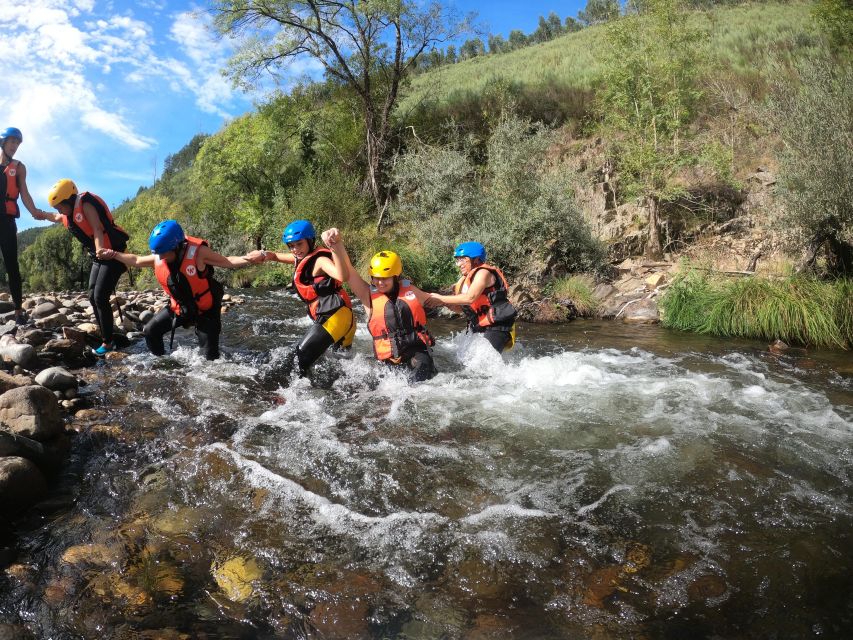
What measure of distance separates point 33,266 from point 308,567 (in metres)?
97.7

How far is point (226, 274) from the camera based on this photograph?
2488 cm

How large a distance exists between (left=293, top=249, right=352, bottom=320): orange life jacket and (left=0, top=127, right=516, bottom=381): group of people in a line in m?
0.01

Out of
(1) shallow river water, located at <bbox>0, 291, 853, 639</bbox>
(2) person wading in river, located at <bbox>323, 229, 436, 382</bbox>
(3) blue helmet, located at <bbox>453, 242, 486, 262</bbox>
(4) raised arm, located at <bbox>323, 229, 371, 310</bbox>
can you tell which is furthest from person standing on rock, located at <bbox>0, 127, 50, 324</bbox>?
(3) blue helmet, located at <bbox>453, 242, 486, 262</bbox>

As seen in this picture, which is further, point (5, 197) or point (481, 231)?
point (481, 231)

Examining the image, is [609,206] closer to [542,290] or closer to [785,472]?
[542,290]

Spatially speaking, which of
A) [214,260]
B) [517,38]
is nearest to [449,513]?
[214,260]

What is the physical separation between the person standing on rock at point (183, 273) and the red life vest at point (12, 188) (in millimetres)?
2010

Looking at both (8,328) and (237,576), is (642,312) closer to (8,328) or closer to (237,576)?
(237,576)

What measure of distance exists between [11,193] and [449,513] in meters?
8.38

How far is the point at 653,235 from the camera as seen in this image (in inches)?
638

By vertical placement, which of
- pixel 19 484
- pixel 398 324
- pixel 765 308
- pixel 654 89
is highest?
pixel 654 89

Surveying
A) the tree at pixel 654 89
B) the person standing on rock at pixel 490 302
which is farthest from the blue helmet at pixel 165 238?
the tree at pixel 654 89

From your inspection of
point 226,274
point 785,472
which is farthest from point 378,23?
point 785,472

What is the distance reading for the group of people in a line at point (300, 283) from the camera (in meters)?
6.55
